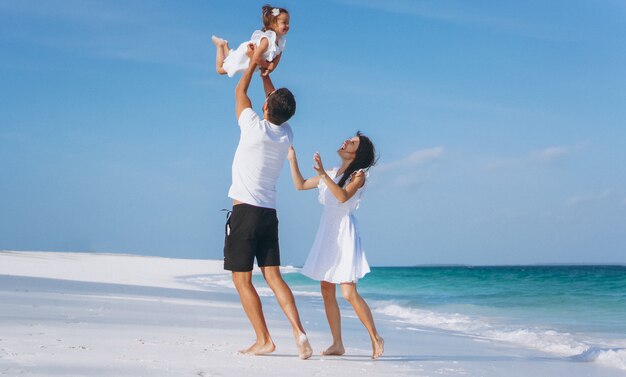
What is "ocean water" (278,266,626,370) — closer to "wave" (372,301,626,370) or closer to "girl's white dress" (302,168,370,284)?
"wave" (372,301,626,370)

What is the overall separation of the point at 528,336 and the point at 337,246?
410 cm

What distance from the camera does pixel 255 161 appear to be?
4859 mm

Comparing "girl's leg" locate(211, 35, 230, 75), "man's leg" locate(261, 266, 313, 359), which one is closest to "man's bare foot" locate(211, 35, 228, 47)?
"girl's leg" locate(211, 35, 230, 75)

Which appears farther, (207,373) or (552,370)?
(552,370)

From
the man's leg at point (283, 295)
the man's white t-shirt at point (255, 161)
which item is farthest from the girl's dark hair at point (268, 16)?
the man's leg at point (283, 295)

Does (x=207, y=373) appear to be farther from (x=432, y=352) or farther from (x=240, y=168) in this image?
(x=432, y=352)

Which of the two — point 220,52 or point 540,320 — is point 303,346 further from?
point 540,320

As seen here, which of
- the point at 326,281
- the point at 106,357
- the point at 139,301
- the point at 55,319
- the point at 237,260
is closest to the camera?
the point at 106,357

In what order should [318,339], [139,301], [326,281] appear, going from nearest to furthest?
[326,281] → [318,339] → [139,301]

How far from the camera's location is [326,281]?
5.37 m

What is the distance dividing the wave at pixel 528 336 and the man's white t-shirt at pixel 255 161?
10.4ft

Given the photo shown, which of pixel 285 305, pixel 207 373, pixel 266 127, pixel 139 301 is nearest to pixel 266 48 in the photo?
pixel 266 127

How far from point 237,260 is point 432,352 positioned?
219 cm

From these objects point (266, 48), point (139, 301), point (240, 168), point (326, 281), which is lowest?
point (139, 301)
